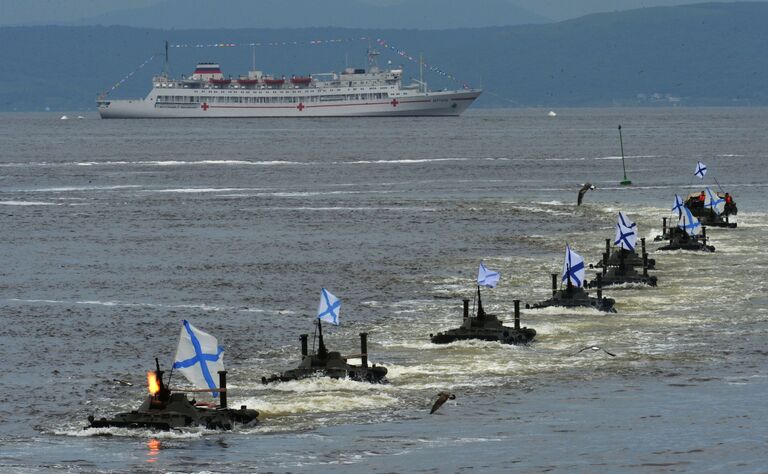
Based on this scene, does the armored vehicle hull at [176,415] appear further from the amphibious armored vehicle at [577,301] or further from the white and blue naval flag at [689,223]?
the white and blue naval flag at [689,223]

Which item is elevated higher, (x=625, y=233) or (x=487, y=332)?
(x=625, y=233)

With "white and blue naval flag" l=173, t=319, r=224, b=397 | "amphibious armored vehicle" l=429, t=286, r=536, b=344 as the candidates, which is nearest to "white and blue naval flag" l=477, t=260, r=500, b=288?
"amphibious armored vehicle" l=429, t=286, r=536, b=344

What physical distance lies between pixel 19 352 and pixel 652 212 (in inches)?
2497

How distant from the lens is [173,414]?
A: 41688mm

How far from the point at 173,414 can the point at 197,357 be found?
1.56 meters

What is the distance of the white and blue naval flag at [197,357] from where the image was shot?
41.3m

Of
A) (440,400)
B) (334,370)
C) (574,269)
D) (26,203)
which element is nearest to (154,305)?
(574,269)

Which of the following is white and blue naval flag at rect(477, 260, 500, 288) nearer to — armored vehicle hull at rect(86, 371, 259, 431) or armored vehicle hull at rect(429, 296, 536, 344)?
armored vehicle hull at rect(429, 296, 536, 344)

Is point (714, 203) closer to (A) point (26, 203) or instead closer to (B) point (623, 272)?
(B) point (623, 272)

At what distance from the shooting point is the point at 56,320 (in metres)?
63.1

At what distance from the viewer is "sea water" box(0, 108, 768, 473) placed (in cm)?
4000

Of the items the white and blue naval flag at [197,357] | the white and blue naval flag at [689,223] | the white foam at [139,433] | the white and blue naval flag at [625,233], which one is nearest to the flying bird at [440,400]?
the white and blue naval flag at [197,357]

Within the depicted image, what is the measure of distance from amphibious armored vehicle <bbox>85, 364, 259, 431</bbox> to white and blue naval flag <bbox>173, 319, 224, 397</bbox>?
0.45m

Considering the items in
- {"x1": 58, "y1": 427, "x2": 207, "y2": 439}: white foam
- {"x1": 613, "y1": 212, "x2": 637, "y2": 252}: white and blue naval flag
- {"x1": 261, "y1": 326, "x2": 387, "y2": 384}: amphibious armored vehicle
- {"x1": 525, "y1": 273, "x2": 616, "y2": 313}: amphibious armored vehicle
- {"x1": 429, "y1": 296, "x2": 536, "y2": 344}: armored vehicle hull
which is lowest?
{"x1": 58, "y1": 427, "x2": 207, "y2": 439}: white foam
